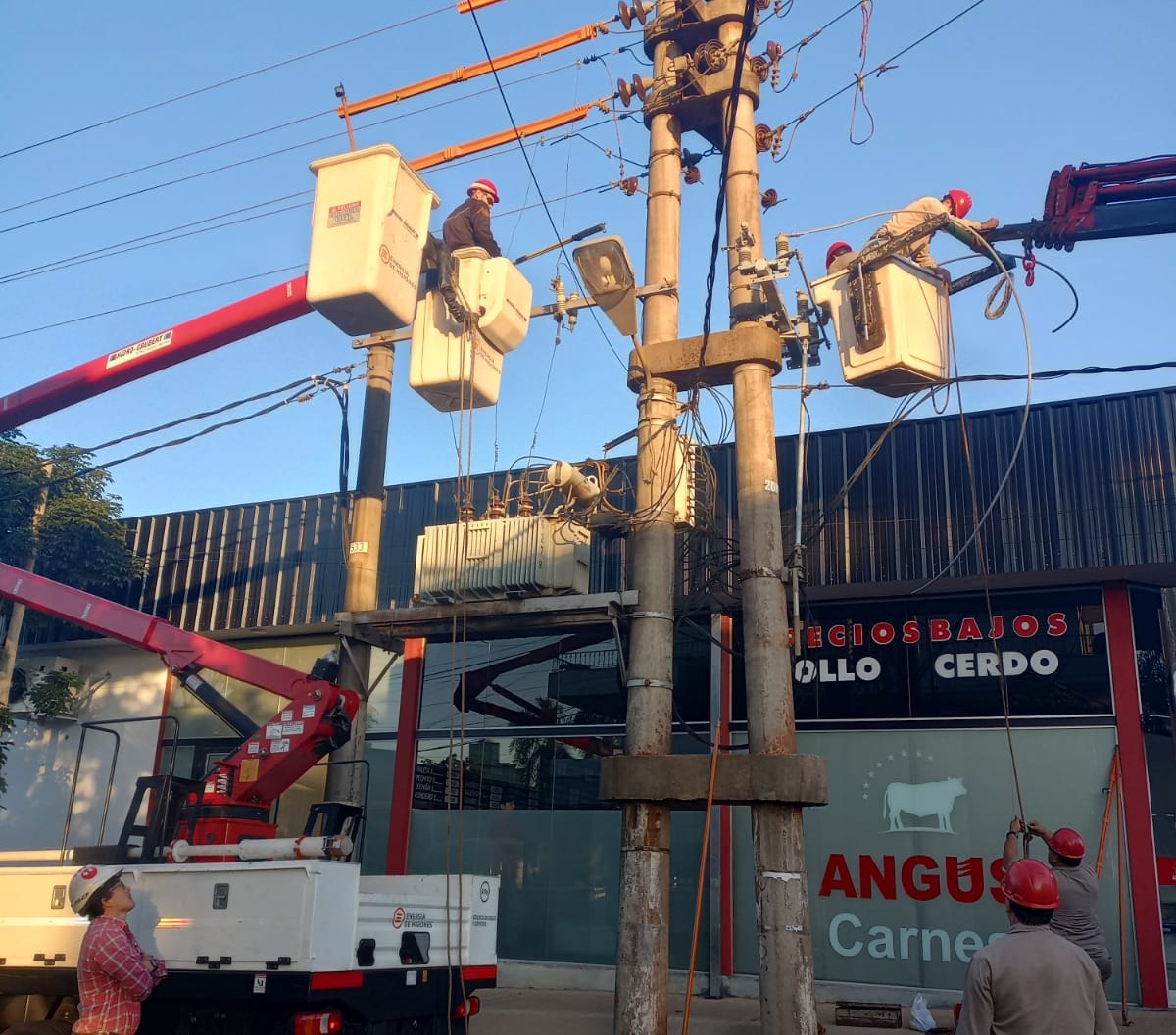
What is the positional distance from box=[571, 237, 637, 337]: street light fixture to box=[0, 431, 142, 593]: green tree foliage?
33.2ft

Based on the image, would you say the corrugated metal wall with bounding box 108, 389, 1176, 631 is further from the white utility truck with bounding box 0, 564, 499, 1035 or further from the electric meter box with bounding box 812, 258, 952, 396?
the white utility truck with bounding box 0, 564, 499, 1035

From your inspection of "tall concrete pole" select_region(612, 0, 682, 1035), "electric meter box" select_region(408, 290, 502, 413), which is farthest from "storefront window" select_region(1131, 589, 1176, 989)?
"electric meter box" select_region(408, 290, 502, 413)

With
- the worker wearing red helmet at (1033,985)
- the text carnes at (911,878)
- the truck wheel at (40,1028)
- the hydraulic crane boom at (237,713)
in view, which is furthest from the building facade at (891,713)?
the worker wearing red helmet at (1033,985)

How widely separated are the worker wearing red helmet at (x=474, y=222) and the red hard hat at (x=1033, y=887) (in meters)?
7.98

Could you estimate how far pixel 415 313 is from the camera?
35.1 feet

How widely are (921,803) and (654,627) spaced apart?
612cm

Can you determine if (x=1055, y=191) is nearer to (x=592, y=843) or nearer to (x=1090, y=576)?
(x=1090, y=576)

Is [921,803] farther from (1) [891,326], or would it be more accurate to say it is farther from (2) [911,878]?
(1) [891,326]

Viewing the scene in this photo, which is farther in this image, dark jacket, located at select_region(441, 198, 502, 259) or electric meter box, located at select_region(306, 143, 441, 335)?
dark jacket, located at select_region(441, 198, 502, 259)

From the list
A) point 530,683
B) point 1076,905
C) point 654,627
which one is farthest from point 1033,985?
point 530,683

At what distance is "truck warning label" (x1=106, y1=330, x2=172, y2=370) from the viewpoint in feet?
48.1

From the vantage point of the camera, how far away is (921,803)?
43.7 feet

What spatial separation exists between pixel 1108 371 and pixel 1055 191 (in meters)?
2.56

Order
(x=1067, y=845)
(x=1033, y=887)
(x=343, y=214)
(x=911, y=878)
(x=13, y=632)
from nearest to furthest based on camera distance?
(x=1033, y=887)
(x=1067, y=845)
(x=343, y=214)
(x=911, y=878)
(x=13, y=632)
